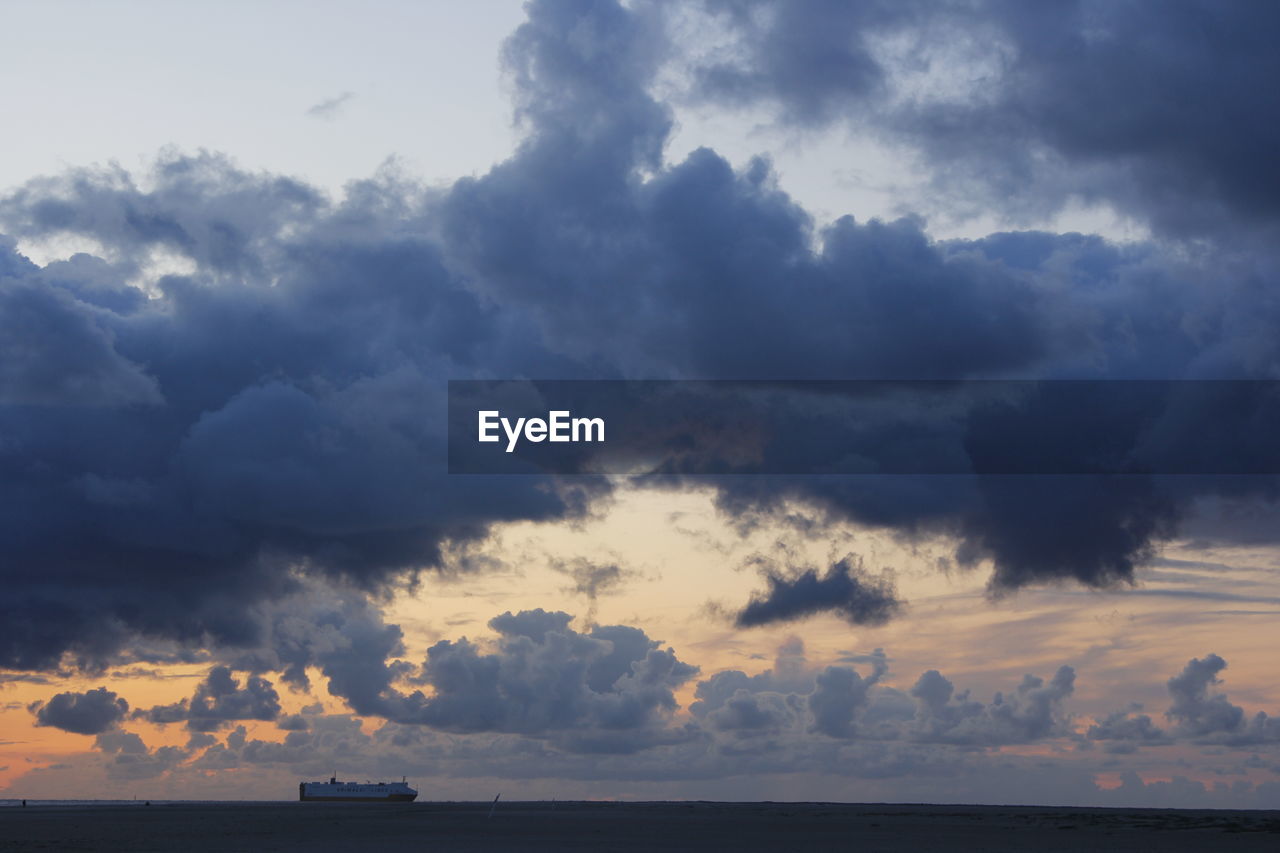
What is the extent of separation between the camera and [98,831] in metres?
157

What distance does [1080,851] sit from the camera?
117938 millimetres

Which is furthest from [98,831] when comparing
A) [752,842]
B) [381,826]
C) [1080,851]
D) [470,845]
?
[1080,851]

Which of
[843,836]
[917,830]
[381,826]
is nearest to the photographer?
[843,836]

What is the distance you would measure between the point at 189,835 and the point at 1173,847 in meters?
108

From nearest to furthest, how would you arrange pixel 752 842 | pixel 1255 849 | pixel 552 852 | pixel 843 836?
pixel 552 852
pixel 1255 849
pixel 752 842
pixel 843 836

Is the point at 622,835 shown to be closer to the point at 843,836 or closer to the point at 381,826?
the point at 843,836

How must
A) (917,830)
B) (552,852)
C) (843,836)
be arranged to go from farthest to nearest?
(917,830), (843,836), (552,852)

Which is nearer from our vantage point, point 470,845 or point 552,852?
point 552,852

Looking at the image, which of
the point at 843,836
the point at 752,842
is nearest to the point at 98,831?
the point at 752,842

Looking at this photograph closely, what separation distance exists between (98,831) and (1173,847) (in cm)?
12600

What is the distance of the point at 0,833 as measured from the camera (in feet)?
489

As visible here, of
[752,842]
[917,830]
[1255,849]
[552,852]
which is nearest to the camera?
[552,852]

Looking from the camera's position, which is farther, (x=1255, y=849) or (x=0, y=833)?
(x=0, y=833)

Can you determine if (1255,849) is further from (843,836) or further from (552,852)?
(552,852)
